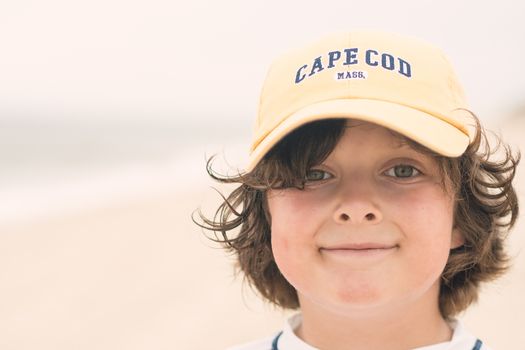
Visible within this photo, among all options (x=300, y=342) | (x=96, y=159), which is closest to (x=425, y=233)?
(x=300, y=342)

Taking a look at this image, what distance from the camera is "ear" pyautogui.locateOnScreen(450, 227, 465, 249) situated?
1.91 metres

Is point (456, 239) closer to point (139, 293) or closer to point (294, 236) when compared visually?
point (294, 236)

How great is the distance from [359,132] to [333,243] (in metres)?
0.23

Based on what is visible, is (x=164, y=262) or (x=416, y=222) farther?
(x=164, y=262)

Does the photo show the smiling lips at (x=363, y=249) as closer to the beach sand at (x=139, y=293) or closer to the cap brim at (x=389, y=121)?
the cap brim at (x=389, y=121)

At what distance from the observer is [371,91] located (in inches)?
65.3

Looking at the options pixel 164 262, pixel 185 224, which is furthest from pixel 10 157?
pixel 164 262

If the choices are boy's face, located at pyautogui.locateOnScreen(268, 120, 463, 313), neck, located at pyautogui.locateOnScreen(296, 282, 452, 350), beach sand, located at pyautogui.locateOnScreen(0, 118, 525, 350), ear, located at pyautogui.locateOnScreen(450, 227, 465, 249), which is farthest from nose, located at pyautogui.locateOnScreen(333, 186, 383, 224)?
beach sand, located at pyautogui.locateOnScreen(0, 118, 525, 350)

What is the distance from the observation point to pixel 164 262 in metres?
4.63

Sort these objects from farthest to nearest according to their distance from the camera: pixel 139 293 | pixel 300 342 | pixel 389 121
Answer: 1. pixel 139 293
2. pixel 300 342
3. pixel 389 121

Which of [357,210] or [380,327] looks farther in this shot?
[380,327]

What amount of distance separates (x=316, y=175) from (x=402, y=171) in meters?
0.18

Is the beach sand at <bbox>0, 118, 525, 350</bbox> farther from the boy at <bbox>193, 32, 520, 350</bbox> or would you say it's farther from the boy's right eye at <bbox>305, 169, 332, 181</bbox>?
the boy's right eye at <bbox>305, 169, 332, 181</bbox>

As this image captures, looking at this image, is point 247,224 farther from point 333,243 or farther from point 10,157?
point 10,157
